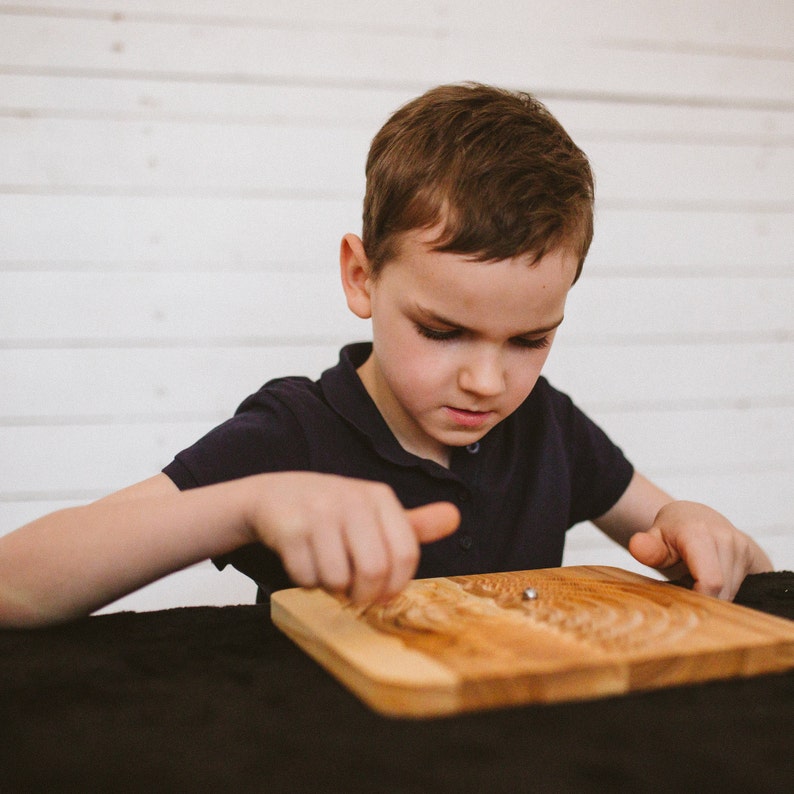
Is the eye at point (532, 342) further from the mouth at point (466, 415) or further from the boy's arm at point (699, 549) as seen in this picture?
the boy's arm at point (699, 549)

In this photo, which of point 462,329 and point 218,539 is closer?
point 218,539

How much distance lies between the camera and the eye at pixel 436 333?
2.64 ft

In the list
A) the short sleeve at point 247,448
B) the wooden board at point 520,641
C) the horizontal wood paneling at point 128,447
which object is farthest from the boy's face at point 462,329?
the horizontal wood paneling at point 128,447

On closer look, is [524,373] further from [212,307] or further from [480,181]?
[212,307]

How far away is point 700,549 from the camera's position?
75 cm

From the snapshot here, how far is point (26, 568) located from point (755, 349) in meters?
1.74

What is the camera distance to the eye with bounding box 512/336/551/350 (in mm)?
825

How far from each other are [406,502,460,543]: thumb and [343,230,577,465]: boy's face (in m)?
0.24

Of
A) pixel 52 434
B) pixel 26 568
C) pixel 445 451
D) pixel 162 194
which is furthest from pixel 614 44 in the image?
pixel 26 568

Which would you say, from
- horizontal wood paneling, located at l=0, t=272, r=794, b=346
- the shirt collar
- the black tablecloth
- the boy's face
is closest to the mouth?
the boy's face

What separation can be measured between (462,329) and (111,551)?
0.35 meters

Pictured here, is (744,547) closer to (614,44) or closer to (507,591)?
(507,591)

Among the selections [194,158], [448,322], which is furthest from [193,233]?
[448,322]

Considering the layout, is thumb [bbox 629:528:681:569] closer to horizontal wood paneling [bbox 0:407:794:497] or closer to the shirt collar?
the shirt collar
